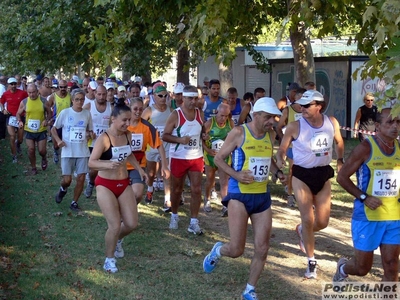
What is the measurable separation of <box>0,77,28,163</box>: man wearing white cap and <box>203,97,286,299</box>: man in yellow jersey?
1043 centimetres

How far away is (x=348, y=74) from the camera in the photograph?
21734 millimetres

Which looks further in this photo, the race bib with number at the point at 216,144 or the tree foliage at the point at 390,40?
the race bib with number at the point at 216,144

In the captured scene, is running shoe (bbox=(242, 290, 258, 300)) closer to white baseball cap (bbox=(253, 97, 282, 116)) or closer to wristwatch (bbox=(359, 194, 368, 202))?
wristwatch (bbox=(359, 194, 368, 202))

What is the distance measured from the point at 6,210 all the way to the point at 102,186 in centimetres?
400

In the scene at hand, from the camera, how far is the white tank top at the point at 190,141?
30.4ft

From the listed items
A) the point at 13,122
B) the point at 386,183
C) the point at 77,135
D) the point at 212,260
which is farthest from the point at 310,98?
the point at 13,122

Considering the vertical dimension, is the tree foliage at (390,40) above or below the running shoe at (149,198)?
above

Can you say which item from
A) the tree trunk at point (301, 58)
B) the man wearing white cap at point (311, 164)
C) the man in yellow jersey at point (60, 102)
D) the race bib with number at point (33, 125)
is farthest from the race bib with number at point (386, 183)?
the man in yellow jersey at point (60, 102)

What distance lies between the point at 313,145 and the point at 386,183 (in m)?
1.45

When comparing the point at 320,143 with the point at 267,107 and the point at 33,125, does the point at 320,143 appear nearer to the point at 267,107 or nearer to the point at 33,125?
the point at 267,107

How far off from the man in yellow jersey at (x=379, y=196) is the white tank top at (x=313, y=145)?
1.28 meters

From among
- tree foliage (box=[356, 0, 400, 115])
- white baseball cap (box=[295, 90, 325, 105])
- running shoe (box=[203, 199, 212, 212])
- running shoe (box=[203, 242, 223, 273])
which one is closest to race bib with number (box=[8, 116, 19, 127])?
running shoe (box=[203, 199, 212, 212])

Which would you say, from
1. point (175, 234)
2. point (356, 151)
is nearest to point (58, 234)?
point (175, 234)

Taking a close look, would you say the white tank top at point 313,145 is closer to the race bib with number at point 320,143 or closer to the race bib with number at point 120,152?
the race bib with number at point 320,143
